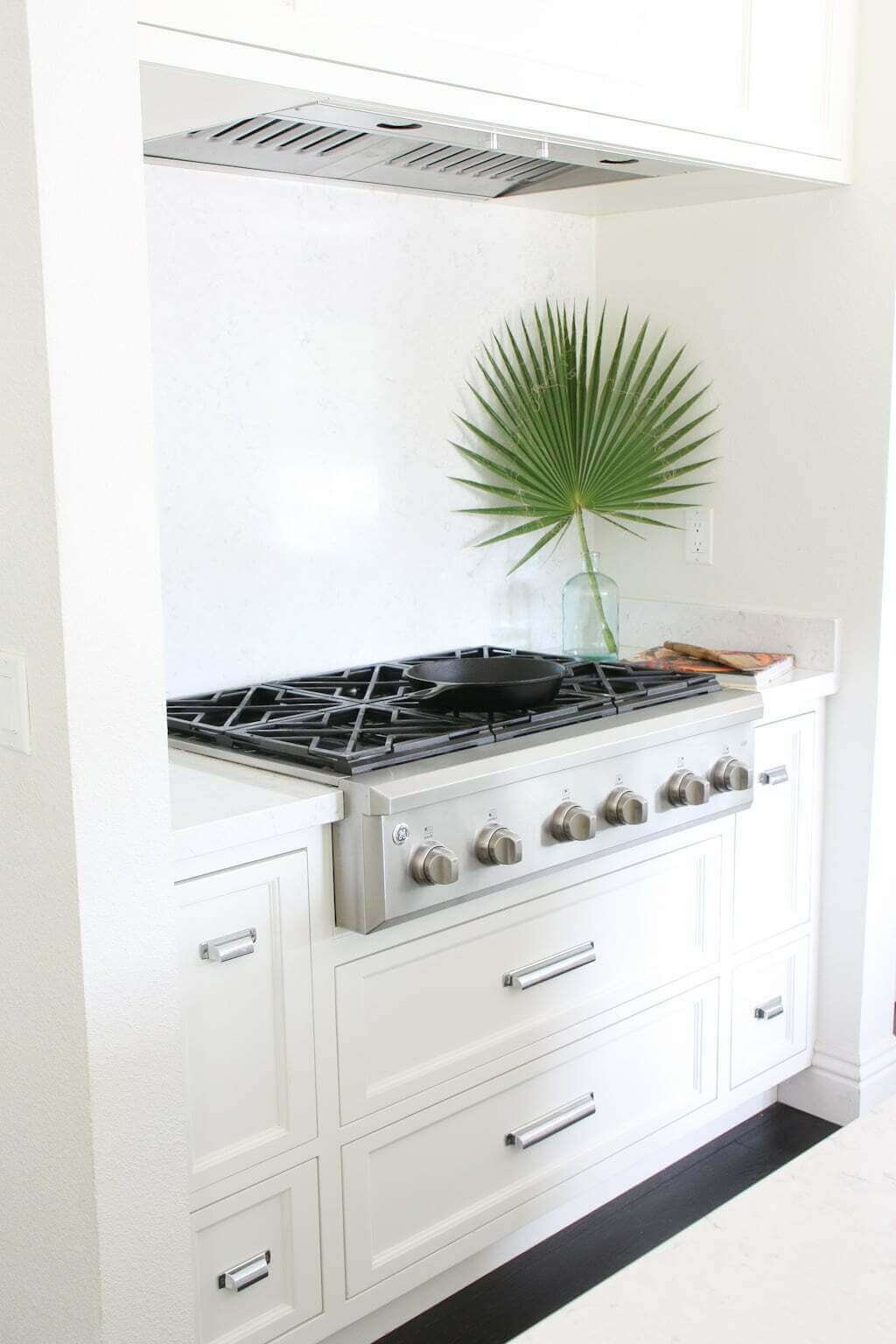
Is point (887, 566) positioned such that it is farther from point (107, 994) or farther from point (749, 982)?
point (107, 994)

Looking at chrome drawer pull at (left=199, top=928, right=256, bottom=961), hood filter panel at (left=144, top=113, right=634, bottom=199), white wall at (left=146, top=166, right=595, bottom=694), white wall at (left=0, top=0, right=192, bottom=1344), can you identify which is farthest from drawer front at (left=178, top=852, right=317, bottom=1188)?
hood filter panel at (left=144, top=113, right=634, bottom=199)

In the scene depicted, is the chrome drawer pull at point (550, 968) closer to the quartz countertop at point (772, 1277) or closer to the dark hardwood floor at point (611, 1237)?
the dark hardwood floor at point (611, 1237)

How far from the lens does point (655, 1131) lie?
8.13 feet

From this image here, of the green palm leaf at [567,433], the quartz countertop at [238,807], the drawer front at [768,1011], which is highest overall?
the green palm leaf at [567,433]

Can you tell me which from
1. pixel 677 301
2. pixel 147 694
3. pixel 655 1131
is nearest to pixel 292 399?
pixel 677 301

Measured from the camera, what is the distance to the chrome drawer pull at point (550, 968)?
213 centimetres

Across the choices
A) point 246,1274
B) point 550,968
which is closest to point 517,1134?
point 550,968

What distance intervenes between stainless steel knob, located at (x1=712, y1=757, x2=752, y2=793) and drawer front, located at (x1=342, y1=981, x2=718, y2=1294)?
0.41 meters

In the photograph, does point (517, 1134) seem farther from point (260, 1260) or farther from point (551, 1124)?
point (260, 1260)

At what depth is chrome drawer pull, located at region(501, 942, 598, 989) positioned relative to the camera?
213 cm

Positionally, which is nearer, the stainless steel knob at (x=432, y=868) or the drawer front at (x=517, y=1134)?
the stainless steel knob at (x=432, y=868)

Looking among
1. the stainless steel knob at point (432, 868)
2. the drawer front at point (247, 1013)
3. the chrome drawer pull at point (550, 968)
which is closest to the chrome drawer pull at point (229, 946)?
the drawer front at point (247, 1013)

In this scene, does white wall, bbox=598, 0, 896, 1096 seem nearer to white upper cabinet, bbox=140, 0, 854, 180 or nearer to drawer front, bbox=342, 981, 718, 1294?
white upper cabinet, bbox=140, 0, 854, 180

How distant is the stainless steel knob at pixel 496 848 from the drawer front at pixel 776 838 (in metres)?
0.77
